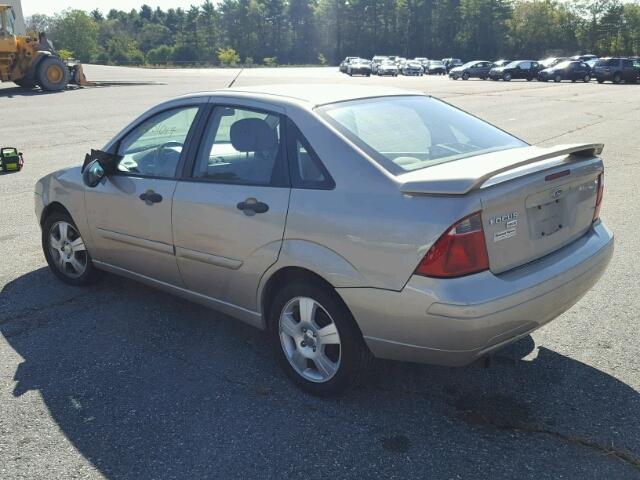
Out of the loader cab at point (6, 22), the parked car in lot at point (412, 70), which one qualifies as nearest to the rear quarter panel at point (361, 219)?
the loader cab at point (6, 22)

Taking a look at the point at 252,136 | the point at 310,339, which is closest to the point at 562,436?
the point at 310,339

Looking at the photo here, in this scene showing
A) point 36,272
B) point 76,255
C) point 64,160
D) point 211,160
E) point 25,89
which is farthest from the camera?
point 25,89

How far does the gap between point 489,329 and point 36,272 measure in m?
4.20

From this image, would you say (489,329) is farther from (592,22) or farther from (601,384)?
(592,22)

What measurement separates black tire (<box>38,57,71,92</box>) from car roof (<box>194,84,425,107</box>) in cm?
2406

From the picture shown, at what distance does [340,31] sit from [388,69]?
7148 cm

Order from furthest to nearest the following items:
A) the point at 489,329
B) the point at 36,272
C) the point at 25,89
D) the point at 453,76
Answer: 1. the point at 453,76
2. the point at 25,89
3. the point at 36,272
4. the point at 489,329

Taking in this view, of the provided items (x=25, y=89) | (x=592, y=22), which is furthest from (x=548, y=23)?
(x=25, y=89)

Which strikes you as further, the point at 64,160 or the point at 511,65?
the point at 511,65

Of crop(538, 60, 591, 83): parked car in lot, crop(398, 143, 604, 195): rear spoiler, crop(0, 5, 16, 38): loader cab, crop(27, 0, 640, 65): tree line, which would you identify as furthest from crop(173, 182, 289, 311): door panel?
crop(27, 0, 640, 65): tree line

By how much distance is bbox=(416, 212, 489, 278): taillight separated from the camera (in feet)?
9.71

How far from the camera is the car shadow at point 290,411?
2.99 m

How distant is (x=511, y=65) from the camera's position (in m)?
51.0

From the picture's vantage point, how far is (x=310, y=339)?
357 centimetres
